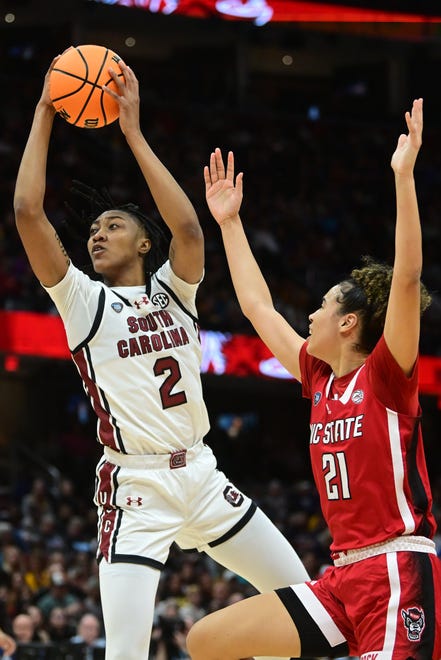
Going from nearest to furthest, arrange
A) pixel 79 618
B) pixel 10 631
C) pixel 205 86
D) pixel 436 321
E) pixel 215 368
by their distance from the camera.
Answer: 1. pixel 10 631
2. pixel 79 618
3. pixel 215 368
4. pixel 436 321
5. pixel 205 86

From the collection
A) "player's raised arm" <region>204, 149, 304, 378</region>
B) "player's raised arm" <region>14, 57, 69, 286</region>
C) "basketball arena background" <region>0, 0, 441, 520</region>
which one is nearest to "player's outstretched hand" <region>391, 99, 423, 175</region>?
"player's raised arm" <region>204, 149, 304, 378</region>

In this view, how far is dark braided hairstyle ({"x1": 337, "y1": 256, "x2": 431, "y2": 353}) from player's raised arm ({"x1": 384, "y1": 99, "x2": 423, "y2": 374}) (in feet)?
1.24

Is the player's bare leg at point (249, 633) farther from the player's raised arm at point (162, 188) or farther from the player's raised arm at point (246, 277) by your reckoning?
the player's raised arm at point (162, 188)

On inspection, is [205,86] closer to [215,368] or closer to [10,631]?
[215,368]

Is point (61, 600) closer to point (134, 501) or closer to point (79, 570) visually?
point (79, 570)

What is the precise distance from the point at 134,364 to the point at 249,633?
1.43 meters

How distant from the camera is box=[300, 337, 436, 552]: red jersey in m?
4.49

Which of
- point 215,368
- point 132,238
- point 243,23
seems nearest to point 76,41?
point 243,23

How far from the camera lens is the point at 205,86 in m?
27.2

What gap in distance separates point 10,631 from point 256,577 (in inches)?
271

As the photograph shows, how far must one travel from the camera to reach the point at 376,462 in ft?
14.8

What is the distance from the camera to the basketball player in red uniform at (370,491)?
4.32 m

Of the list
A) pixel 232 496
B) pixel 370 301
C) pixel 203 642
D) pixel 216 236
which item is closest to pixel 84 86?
pixel 370 301

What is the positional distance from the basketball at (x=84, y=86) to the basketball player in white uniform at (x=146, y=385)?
80mm
